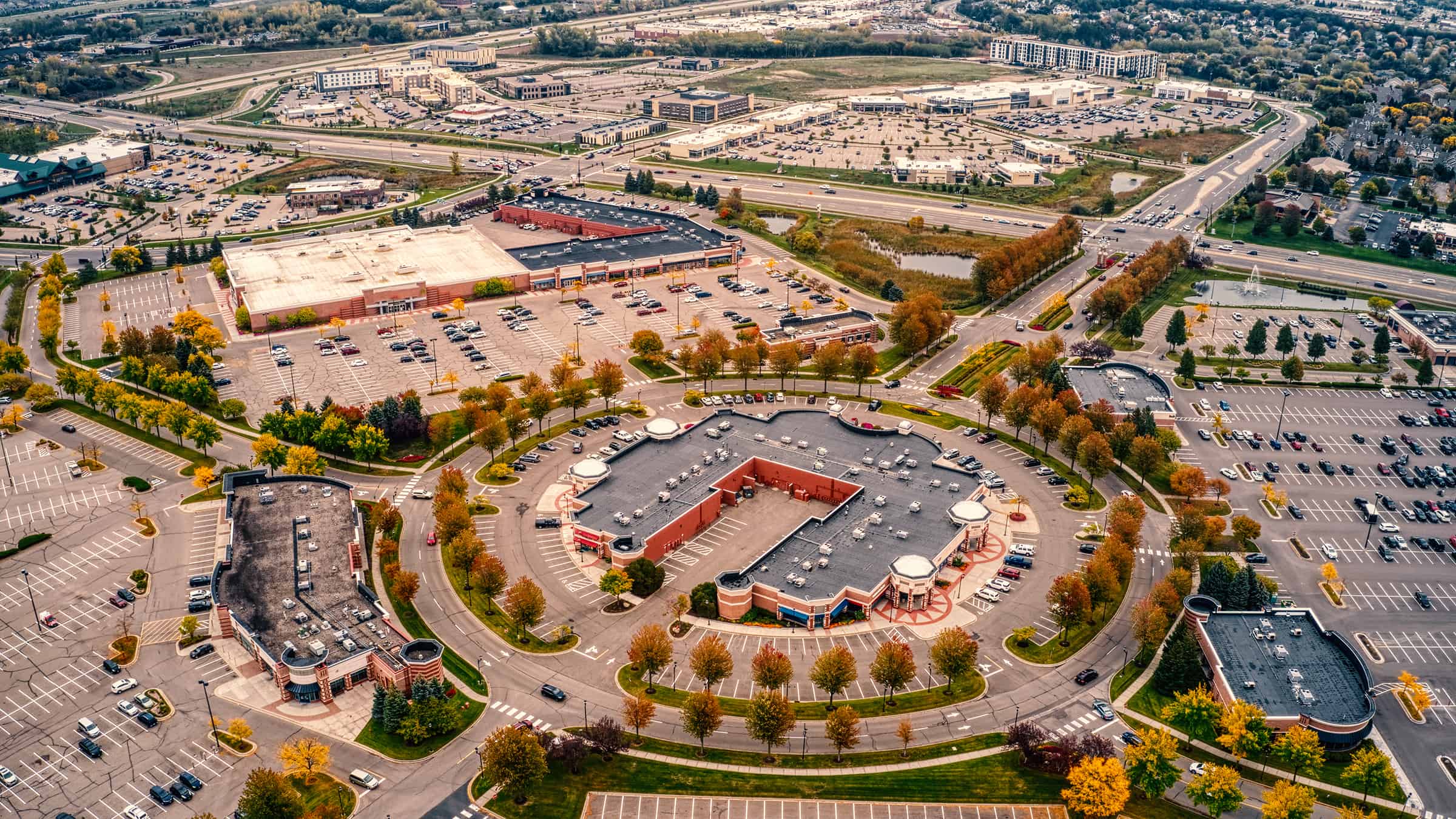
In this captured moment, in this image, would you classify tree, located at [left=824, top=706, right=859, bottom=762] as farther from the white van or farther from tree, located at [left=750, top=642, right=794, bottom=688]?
the white van

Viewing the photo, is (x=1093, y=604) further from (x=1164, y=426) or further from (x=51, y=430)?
(x=51, y=430)

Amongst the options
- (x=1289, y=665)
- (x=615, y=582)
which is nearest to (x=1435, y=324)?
(x=1289, y=665)

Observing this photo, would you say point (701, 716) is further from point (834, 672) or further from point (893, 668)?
point (893, 668)

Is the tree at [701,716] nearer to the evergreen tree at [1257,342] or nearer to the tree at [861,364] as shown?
the tree at [861,364]

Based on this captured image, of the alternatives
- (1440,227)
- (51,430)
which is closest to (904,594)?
(51,430)

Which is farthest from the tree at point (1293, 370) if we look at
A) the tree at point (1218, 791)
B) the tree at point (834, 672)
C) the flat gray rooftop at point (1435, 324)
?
the tree at point (834, 672)

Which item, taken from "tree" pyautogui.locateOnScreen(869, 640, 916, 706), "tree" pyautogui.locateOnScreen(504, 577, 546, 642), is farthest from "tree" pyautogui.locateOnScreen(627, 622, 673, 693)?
"tree" pyautogui.locateOnScreen(869, 640, 916, 706)
